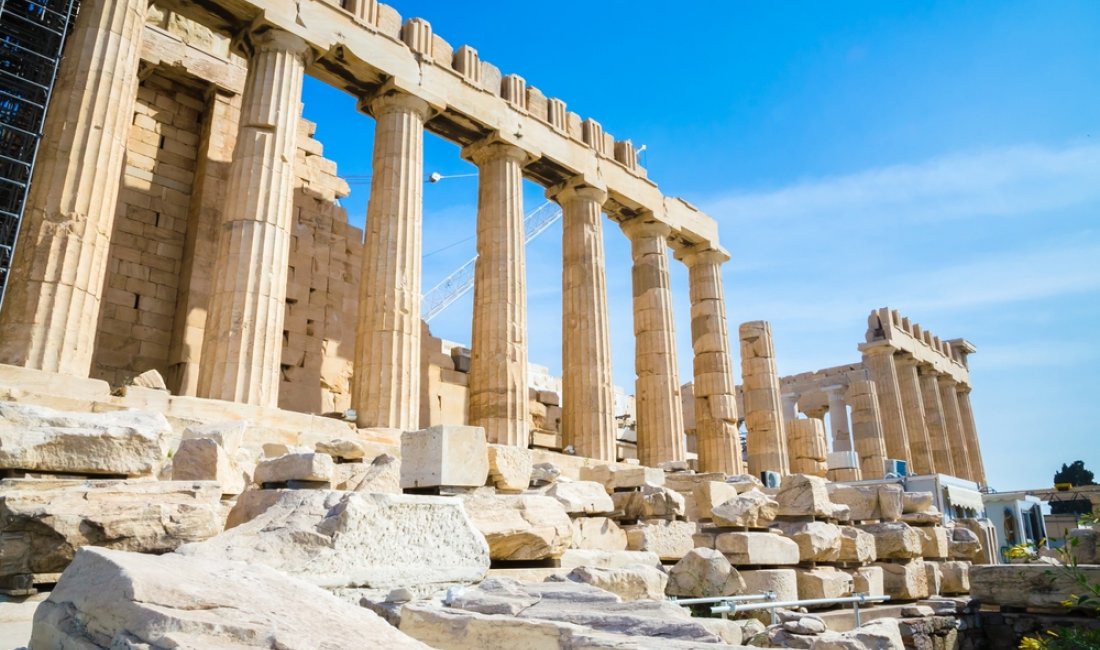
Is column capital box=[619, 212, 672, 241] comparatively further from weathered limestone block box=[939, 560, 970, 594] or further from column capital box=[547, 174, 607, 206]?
weathered limestone block box=[939, 560, 970, 594]

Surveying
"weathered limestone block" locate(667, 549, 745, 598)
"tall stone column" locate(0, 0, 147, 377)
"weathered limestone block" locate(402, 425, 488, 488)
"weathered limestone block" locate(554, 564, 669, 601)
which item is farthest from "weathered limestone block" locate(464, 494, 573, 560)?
"tall stone column" locate(0, 0, 147, 377)

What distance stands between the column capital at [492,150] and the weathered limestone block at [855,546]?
A: 9.88 meters

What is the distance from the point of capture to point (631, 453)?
2434 cm

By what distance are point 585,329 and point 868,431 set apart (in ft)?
54.4

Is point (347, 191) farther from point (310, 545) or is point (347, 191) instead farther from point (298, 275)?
point (310, 545)

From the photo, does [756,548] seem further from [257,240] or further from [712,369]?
[712,369]

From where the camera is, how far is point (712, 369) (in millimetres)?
20109

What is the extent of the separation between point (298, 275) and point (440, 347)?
4.12 metres

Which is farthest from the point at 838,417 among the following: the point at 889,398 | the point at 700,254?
the point at 700,254

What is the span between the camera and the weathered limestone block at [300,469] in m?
5.71

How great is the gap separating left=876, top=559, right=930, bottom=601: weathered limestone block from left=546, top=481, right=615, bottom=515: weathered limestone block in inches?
208

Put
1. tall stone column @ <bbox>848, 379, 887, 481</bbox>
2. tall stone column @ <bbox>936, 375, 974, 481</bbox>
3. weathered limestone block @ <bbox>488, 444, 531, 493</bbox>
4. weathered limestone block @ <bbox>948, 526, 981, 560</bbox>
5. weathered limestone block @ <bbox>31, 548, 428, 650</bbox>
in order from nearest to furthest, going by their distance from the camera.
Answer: weathered limestone block @ <bbox>31, 548, 428, 650</bbox> → weathered limestone block @ <bbox>488, 444, 531, 493</bbox> → weathered limestone block @ <bbox>948, 526, 981, 560</bbox> → tall stone column @ <bbox>848, 379, 887, 481</bbox> → tall stone column @ <bbox>936, 375, 974, 481</bbox>

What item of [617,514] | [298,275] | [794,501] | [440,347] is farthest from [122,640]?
[440,347]

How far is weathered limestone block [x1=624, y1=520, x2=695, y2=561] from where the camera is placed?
8.70 meters
